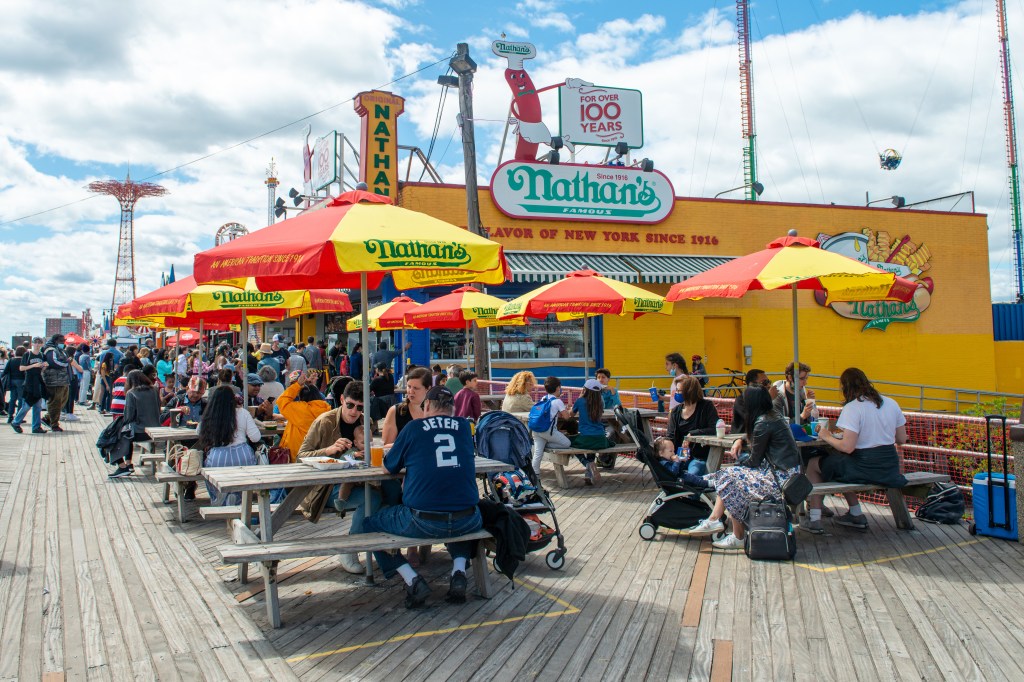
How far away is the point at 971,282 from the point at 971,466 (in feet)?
62.9

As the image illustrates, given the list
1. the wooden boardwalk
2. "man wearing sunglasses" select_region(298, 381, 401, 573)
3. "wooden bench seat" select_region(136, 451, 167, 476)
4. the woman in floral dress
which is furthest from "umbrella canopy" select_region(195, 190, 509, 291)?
"wooden bench seat" select_region(136, 451, 167, 476)

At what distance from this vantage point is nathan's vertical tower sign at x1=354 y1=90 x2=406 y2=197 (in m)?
19.3

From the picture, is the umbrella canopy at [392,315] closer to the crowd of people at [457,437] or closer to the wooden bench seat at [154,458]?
the crowd of people at [457,437]

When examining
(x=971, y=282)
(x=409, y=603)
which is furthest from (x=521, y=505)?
(x=971, y=282)

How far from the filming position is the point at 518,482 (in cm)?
659

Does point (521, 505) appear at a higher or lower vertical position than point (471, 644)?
higher

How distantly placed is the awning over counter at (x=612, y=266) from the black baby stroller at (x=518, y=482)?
11000 millimetres

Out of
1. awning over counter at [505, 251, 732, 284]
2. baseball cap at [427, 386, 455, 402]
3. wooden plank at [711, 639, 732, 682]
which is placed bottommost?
wooden plank at [711, 639, 732, 682]

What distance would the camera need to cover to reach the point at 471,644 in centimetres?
452

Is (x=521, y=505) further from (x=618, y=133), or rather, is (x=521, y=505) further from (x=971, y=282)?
(x=971, y=282)

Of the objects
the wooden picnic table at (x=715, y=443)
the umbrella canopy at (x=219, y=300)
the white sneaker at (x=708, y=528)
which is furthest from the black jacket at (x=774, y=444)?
the umbrella canopy at (x=219, y=300)

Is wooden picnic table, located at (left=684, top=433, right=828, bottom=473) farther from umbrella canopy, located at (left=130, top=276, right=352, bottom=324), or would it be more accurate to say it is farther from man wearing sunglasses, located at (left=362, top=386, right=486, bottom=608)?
umbrella canopy, located at (left=130, top=276, right=352, bottom=324)

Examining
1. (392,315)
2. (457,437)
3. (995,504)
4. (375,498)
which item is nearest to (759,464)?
(995,504)

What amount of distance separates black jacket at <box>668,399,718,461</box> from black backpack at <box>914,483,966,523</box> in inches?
80.9
